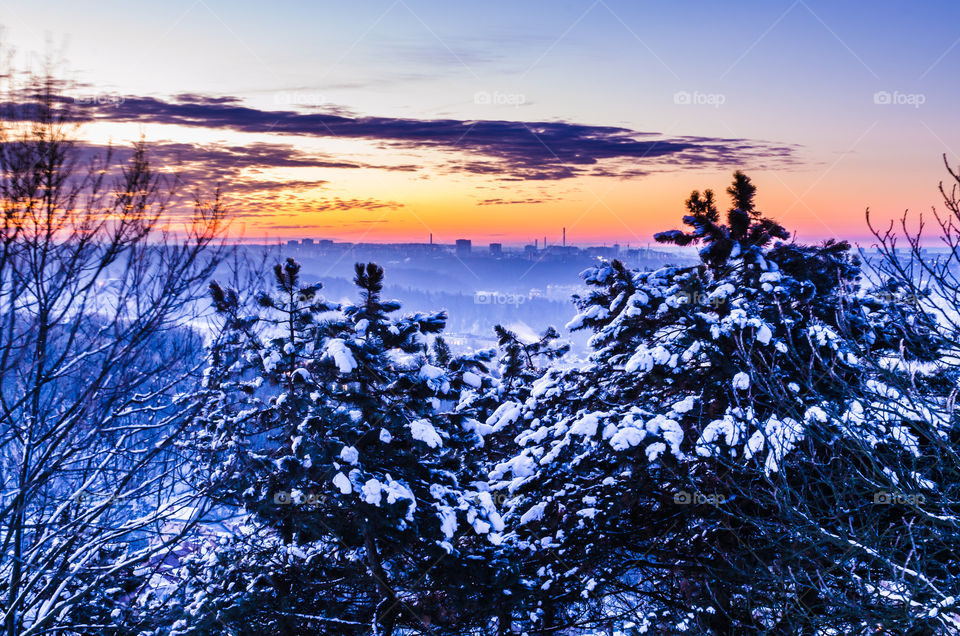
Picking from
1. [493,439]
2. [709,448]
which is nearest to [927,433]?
[709,448]

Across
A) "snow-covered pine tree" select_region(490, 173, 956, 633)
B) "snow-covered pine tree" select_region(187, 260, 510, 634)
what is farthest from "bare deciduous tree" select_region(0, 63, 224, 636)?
"snow-covered pine tree" select_region(490, 173, 956, 633)

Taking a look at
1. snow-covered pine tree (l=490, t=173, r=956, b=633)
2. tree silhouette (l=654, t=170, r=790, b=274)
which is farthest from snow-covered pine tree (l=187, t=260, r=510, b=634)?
tree silhouette (l=654, t=170, r=790, b=274)

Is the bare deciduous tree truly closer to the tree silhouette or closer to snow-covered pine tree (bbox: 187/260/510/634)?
snow-covered pine tree (bbox: 187/260/510/634)

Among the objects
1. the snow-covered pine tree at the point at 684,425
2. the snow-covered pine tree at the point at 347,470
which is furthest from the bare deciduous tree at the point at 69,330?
the snow-covered pine tree at the point at 684,425

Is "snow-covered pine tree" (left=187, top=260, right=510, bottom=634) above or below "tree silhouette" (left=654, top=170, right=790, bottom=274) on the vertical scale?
below

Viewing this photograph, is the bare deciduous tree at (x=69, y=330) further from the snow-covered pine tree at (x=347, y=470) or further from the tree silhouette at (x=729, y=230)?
the tree silhouette at (x=729, y=230)

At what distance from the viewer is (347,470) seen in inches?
325

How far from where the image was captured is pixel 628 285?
33.5 ft

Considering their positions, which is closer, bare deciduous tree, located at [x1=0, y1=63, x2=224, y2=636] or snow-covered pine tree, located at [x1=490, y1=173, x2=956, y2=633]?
bare deciduous tree, located at [x1=0, y1=63, x2=224, y2=636]

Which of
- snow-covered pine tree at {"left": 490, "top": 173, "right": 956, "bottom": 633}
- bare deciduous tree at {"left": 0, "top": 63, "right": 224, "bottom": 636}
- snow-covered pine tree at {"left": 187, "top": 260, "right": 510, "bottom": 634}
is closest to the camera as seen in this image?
bare deciduous tree at {"left": 0, "top": 63, "right": 224, "bottom": 636}

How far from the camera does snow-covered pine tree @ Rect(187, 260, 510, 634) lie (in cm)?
842

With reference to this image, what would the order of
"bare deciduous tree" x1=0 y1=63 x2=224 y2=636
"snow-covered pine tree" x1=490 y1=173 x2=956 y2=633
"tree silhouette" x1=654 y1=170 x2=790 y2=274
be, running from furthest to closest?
"tree silhouette" x1=654 y1=170 x2=790 y2=274, "snow-covered pine tree" x1=490 y1=173 x2=956 y2=633, "bare deciduous tree" x1=0 y1=63 x2=224 y2=636

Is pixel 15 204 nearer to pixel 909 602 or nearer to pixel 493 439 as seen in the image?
pixel 909 602

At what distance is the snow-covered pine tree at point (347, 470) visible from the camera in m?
8.42
